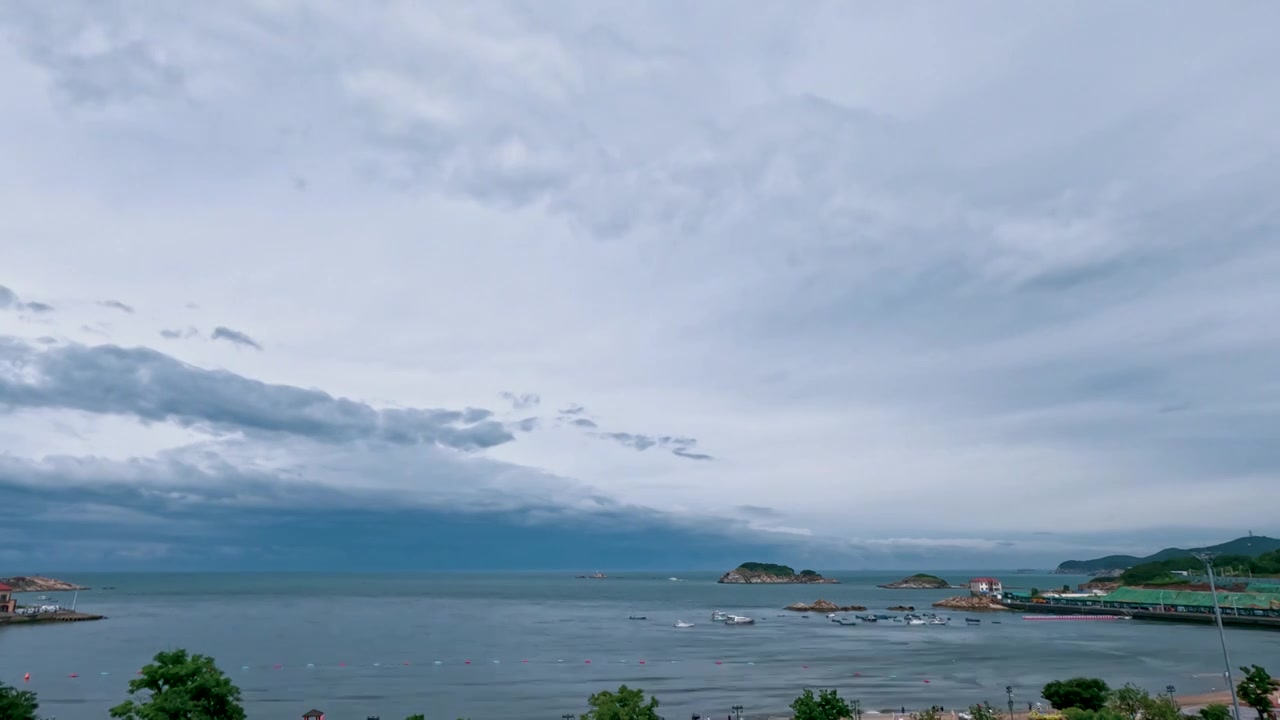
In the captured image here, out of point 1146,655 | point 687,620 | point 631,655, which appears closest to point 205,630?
point 631,655

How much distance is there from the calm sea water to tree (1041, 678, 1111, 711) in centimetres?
1758

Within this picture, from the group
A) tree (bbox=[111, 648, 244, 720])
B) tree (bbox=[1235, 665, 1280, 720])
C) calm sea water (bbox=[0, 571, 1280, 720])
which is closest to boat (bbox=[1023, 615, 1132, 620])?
calm sea water (bbox=[0, 571, 1280, 720])

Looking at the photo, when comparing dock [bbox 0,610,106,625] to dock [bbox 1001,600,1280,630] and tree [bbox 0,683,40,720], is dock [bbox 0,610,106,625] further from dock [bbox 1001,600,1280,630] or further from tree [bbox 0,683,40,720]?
dock [bbox 1001,600,1280,630]

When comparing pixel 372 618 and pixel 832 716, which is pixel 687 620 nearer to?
pixel 372 618

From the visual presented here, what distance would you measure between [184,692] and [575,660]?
7407 centimetres

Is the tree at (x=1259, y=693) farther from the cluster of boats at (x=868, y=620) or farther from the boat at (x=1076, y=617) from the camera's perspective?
the boat at (x=1076, y=617)

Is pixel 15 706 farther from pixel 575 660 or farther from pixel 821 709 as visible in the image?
pixel 575 660

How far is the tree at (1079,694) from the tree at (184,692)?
48.7m

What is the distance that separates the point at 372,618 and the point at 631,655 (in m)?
79.0

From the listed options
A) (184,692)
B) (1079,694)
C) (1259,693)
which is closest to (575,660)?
(1079,694)

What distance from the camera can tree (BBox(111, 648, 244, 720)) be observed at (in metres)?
29.6

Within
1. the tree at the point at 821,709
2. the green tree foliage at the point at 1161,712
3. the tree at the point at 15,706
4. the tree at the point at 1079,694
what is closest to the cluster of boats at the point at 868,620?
the tree at the point at 1079,694

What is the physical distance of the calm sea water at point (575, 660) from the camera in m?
71.1

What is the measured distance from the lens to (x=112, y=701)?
69.4 meters
